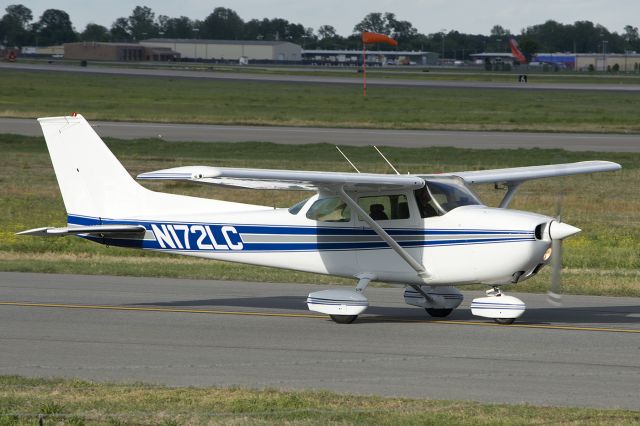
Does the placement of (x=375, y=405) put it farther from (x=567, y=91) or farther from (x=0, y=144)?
(x=567, y=91)

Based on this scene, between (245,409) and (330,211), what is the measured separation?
5.16m

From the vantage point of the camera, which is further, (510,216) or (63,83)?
(63,83)

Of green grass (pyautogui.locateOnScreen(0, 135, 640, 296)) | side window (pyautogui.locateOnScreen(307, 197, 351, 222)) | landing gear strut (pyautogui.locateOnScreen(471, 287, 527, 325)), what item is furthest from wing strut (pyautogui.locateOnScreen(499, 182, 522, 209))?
green grass (pyautogui.locateOnScreen(0, 135, 640, 296))

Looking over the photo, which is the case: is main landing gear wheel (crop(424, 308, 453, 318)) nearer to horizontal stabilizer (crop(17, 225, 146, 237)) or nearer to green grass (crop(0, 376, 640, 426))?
horizontal stabilizer (crop(17, 225, 146, 237))

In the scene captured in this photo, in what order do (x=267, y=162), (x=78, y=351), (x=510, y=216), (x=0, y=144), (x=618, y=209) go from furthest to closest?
1. (x=0, y=144)
2. (x=267, y=162)
3. (x=618, y=209)
4. (x=510, y=216)
5. (x=78, y=351)

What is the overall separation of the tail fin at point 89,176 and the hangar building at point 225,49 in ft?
542

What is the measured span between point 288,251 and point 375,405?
16.6 ft

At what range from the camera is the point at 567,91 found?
78875mm

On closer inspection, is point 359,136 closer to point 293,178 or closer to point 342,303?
point 342,303

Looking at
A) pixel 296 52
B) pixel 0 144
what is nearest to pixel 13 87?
pixel 0 144

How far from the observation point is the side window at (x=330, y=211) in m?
14.0

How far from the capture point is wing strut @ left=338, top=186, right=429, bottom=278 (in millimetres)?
13359

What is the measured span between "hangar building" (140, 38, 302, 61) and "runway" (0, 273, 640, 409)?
6498 inches

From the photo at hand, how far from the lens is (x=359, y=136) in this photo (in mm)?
44906
